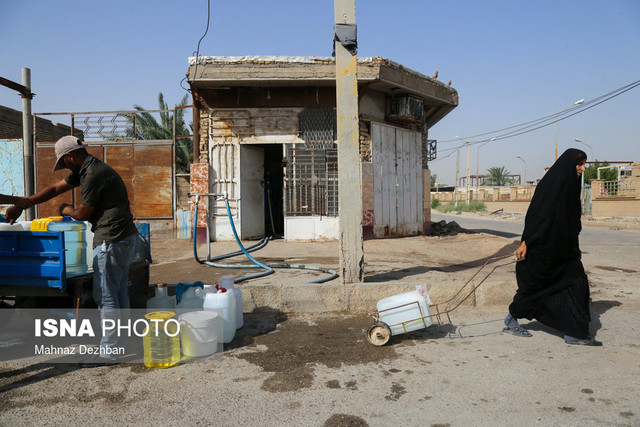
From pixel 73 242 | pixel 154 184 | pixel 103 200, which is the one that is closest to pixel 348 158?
Result: pixel 103 200

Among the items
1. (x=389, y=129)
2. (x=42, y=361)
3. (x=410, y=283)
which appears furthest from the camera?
(x=389, y=129)

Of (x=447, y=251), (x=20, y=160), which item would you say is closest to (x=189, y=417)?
(x=447, y=251)

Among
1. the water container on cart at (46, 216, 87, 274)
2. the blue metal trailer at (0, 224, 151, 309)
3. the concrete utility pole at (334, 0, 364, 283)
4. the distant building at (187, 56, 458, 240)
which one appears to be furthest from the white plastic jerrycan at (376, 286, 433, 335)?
the distant building at (187, 56, 458, 240)

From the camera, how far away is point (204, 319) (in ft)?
11.4

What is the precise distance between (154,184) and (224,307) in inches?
312

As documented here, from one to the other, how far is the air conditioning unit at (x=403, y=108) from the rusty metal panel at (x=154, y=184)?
611cm

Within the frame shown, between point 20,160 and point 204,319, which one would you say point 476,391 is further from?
point 20,160

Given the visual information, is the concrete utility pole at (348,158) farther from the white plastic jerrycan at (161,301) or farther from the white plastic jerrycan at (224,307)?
the white plastic jerrycan at (161,301)

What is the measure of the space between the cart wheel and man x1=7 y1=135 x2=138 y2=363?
2.24 m

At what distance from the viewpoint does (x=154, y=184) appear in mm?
10758

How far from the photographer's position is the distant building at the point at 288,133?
9.41 m

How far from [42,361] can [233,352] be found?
1590 millimetres

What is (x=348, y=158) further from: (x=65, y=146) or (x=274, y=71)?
(x=274, y=71)

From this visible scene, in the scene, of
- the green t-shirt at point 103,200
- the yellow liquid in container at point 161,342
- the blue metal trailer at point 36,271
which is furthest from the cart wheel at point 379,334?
the blue metal trailer at point 36,271
